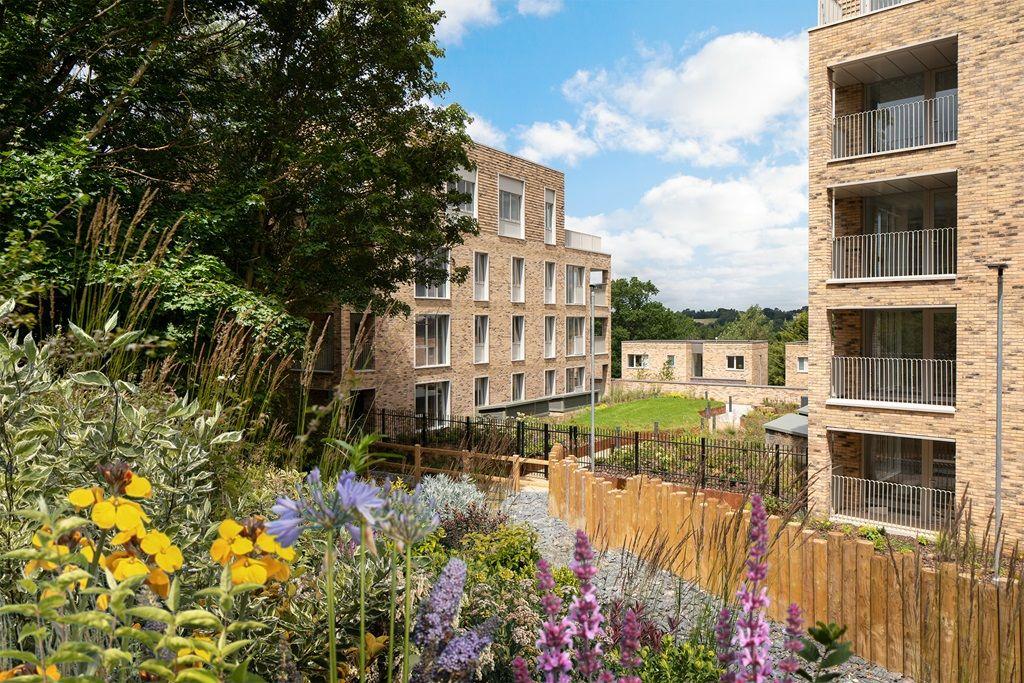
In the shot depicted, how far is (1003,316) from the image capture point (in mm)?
12969

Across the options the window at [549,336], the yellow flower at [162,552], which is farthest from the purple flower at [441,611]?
the window at [549,336]

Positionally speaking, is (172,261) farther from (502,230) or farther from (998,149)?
(502,230)

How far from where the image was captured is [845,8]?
1608 cm

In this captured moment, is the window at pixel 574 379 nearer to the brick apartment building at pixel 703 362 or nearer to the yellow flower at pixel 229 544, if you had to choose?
the brick apartment building at pixel 703 362

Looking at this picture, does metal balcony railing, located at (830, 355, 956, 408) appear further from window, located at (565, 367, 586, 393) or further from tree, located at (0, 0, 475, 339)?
window, located at (565, 367, 586, 393)

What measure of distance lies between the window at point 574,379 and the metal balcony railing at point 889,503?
20.3 meters

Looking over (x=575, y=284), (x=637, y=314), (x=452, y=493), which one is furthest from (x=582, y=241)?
(x=637, y=314)

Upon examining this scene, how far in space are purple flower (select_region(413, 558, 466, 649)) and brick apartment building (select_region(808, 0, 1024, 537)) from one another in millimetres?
14564

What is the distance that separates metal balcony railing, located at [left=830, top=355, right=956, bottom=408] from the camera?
14172 millimetres

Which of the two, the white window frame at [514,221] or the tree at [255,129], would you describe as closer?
the tree at [255,129]

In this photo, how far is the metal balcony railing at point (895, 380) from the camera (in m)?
14.2

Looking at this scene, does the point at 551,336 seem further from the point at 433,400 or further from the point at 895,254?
the point at 895,254

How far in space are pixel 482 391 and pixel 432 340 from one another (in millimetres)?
4182

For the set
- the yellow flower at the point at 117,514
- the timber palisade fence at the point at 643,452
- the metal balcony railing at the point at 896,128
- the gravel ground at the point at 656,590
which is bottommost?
the timber palisade fence at the point at 643,452
